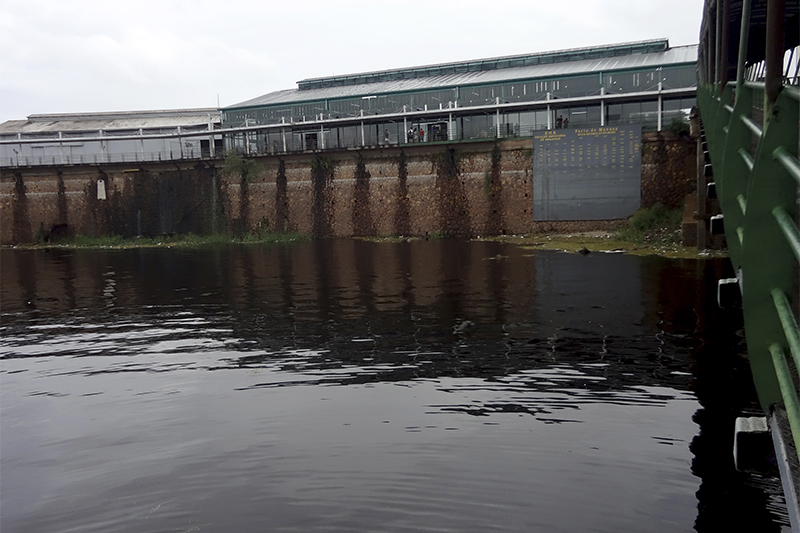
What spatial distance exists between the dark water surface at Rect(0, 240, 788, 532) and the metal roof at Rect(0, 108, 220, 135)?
5015 centimetres

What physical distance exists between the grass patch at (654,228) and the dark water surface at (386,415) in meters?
12.6

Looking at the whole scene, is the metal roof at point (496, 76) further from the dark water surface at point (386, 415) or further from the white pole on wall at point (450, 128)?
the dark water surface at point (386, 415)

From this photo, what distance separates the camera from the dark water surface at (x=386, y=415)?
24.7ft

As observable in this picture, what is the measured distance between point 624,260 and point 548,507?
2315 cm

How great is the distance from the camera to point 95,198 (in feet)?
192

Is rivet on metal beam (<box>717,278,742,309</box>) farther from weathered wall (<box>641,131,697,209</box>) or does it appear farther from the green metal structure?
weathered wall (<box>641,131,697,209</box>)

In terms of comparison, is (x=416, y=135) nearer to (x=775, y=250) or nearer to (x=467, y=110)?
(x=467, y=110)

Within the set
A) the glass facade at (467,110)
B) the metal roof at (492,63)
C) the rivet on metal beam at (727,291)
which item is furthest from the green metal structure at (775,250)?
the metal roof at (492,63)

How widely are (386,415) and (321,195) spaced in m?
42.6

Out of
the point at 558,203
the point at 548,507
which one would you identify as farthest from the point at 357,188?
the point at 548,507

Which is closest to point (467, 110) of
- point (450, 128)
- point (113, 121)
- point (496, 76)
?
point (450, 128)

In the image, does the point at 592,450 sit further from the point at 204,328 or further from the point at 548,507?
the point at 204,328

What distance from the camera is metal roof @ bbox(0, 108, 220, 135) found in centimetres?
6738

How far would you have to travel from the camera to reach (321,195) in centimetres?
5197
